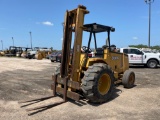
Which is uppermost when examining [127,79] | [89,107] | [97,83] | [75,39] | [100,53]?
[75,39]

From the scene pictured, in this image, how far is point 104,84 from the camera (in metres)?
7.82

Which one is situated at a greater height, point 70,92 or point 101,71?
point 101,71

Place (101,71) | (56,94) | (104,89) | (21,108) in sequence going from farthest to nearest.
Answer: (56,94), (104,89), (101,71), (21,108)

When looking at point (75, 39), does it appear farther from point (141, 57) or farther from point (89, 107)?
point (141, 57)

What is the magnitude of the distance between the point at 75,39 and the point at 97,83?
157cm

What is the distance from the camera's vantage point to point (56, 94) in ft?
27.3

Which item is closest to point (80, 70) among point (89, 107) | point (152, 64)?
point (89, 107)

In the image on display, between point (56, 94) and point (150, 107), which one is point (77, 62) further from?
point (150, 107)

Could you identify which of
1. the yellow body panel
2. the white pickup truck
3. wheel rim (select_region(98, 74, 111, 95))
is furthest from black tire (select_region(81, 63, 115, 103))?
the white pickup truck

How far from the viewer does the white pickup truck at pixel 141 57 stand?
1994 cm

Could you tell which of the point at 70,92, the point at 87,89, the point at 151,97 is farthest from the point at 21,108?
the point at 151,97

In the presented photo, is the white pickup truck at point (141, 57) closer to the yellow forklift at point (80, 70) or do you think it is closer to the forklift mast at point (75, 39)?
the yellow forklift at point (80, 70)

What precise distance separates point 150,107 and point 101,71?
1.85 metres

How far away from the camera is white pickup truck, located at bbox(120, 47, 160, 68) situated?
19.9m
